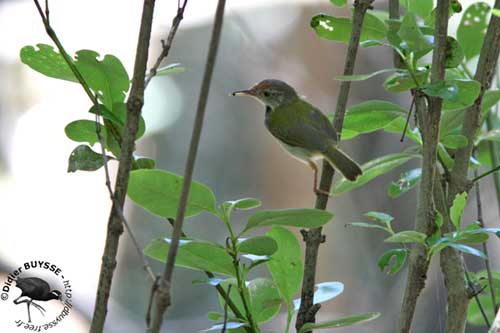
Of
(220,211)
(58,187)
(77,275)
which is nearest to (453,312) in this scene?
(220,211)

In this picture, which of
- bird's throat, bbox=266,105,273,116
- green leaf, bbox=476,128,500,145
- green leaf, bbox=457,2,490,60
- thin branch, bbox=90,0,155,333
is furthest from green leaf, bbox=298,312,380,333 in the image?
bird's throat, bbox=266,105,273,116

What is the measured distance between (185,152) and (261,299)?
2959mm

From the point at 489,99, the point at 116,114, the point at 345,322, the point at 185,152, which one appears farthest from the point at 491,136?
the point at 185,152

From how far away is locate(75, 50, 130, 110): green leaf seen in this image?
3.46ft

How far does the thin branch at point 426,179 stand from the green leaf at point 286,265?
0.14 metres

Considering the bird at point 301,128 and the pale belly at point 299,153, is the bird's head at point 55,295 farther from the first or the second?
the pale belly at point 299,153

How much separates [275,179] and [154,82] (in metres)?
0.77

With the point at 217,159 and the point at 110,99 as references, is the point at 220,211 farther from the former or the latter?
the point at 217,159

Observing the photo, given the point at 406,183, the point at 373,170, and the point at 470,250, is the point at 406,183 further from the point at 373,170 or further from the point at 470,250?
the point at 470,250

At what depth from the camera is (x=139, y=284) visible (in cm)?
368

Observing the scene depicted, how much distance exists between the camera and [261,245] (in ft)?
3.12

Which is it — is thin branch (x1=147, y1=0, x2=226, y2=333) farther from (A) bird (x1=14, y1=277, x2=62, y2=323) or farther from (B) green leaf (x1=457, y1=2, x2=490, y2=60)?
(B) green leaf (x1=457, y1=2, x2=490, y2=60)

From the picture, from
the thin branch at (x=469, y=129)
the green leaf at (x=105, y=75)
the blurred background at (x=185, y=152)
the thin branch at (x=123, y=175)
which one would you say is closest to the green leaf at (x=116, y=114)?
the green leaf at (x=105, y=75)

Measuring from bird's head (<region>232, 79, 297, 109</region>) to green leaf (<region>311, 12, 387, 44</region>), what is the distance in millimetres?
671
